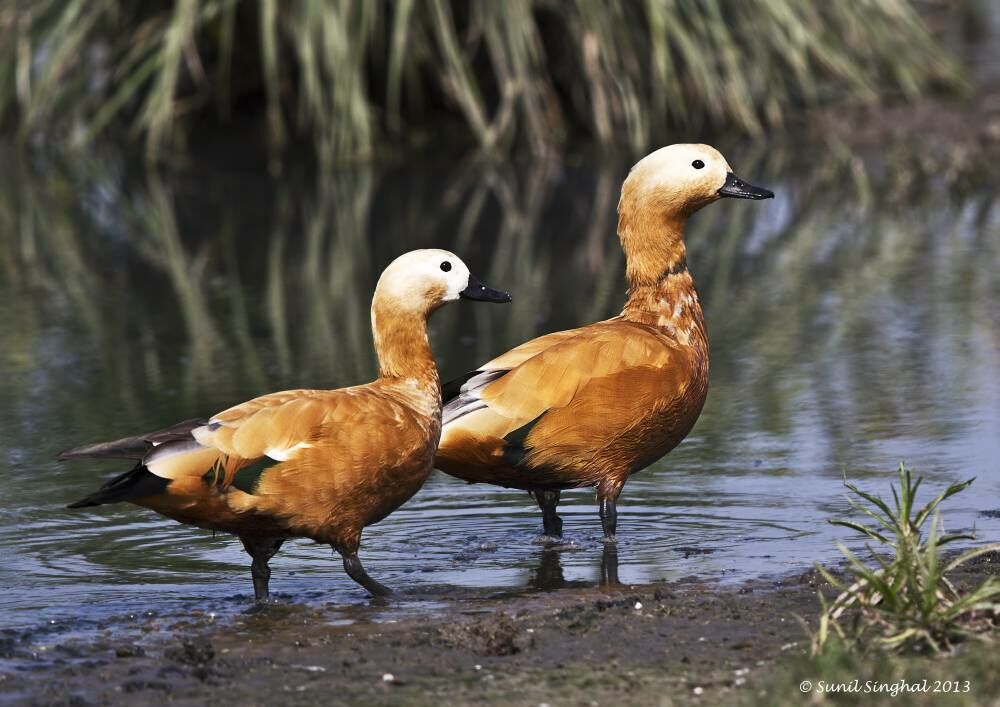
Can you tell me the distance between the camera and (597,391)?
6.57m

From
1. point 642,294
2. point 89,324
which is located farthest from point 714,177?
point 89,324

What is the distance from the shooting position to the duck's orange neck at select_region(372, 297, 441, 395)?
623cm

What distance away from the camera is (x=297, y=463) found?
5.74 metres

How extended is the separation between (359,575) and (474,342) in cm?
455

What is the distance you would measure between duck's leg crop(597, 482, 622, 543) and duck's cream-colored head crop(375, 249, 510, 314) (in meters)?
0.94

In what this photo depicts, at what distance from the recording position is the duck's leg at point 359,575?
591 centimetres

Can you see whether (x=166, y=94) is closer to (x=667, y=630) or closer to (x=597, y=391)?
(x=597, y=391)

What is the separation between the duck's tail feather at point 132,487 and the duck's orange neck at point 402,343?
104cm

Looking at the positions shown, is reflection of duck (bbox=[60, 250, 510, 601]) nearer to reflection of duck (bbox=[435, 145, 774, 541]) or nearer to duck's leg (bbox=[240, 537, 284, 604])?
duck's leg (bbox=[240, 537, 284, 604])

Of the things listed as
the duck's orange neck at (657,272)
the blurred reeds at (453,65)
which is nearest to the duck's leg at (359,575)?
the duck's orange neck at (657,272)

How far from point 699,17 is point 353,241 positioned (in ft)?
15.7

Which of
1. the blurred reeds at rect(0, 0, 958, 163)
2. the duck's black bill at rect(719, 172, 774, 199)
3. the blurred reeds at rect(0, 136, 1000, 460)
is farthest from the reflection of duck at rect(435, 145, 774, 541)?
the blurred reeds at rect(0, 0, 958, 163)

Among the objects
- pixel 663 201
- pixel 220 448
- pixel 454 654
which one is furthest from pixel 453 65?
pixel 454 654

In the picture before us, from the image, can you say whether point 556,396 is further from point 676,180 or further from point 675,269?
point 676,180
